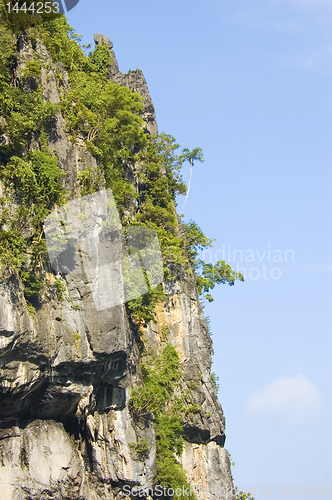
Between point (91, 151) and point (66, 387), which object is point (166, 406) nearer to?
point (66, 387)

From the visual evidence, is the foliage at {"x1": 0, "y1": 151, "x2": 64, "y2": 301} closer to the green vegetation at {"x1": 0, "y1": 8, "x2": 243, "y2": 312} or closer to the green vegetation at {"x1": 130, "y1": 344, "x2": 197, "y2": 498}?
the green vegetation at {"x1": 0, "y1": 8, "x2": 243, "y2": 312}

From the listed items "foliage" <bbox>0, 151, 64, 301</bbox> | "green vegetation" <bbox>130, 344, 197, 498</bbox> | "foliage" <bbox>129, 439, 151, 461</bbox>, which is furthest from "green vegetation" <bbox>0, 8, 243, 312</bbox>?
"foliage" <bbox>129, 439, 151, 461</bbox>

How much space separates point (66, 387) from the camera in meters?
25.9

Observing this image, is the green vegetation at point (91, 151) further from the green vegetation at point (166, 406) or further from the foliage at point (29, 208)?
the green vegetation at point (166, 406)

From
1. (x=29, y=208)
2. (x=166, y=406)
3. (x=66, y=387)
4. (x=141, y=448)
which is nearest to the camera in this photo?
(x=66, y=387)

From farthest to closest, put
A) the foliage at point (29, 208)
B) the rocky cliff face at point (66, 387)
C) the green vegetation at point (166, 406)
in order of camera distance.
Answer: the green vegetation at point (166, 406) < the foliage at point (29, 208) < the rocky cliff face at point (66, 387)

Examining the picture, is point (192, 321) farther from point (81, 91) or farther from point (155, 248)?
point (81, 91)

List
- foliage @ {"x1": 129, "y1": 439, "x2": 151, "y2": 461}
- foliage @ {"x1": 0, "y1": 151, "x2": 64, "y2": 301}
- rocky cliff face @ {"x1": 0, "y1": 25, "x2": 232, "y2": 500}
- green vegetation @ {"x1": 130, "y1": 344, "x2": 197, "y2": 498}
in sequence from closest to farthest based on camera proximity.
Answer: rocky cliff face @ {"x1": 0, "y1": 25, "x2": 232, "y2": 500}, foliage @ {"x1": 0, "y1": 151, "x2": 64, "y2": 301}, foliage @ {"x1": 129, "y1": 439, "x2": 151, "y2": 461}, green vegetation @ {"x1": 130, "y1": 344, "x2": 197, "y2": 498}

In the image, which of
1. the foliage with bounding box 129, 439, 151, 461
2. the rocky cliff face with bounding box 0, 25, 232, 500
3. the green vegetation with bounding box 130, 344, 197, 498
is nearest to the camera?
the rocky cliff face with bounding box 0, 25, 232, 500

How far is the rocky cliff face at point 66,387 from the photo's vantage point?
2453cm

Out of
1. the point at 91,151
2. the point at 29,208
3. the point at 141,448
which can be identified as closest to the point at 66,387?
the point at 141,448

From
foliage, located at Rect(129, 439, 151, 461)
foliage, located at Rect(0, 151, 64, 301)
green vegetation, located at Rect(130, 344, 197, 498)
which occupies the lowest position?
foliage, located at Rect(129, 439, 151, 461)

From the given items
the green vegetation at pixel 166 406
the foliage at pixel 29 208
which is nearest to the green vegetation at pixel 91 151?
the foliage at pixel 29 208

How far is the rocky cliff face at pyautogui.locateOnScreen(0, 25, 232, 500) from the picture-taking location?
24531 mm
